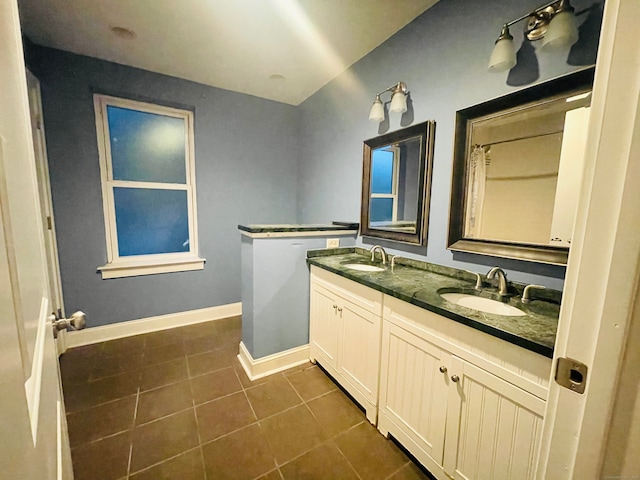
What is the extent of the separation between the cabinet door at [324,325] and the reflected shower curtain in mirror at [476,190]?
0.98m

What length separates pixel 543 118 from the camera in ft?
4.00

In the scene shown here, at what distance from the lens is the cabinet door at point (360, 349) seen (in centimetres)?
148

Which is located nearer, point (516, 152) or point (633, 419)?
point (633, 419)

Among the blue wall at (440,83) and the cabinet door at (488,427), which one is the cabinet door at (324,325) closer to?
the blue wall at (440,83)

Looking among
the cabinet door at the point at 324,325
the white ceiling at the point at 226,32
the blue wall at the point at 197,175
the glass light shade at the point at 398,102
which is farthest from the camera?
the blue wall at the point at 197,175

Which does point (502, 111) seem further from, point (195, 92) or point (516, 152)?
point (195, 92)

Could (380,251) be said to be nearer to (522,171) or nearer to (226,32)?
(522,171)

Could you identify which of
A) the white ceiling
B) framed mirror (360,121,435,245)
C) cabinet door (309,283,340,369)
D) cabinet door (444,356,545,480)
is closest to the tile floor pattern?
cabinet door (309,283,340,369)

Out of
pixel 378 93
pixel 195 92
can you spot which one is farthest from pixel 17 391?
pixel 195 92

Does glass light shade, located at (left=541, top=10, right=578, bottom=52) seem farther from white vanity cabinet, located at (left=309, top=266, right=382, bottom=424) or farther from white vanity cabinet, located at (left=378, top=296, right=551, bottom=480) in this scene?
white vanity cabinet, located at (left=309, top=266, right=382, bottom=424)

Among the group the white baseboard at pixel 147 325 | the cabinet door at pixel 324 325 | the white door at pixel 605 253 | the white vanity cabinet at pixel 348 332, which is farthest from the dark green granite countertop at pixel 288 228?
the white door at pixel 605 253

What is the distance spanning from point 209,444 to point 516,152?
2.25 metres

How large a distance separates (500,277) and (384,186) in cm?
105

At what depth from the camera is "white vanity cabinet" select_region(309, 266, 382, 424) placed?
1.49 m
